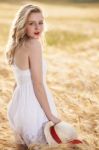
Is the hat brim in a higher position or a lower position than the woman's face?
lower

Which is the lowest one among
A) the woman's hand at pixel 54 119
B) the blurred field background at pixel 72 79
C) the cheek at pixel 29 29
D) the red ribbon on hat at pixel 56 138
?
the blurred field background at pixel 72 79

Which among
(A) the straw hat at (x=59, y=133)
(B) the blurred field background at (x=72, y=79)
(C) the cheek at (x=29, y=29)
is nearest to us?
(A) the straw hat at (x=59, y=133)

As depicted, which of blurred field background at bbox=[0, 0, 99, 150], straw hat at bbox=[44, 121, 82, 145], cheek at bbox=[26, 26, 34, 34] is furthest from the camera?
blurred field background at bbox=[0, 0, 99, 150]

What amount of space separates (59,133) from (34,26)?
1.00m

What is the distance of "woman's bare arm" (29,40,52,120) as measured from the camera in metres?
5.63

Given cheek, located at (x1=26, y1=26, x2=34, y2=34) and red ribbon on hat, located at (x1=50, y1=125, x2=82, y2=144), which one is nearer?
red ribbon on hat, located at (x1=50, y1=125, x2=82, y2=144)

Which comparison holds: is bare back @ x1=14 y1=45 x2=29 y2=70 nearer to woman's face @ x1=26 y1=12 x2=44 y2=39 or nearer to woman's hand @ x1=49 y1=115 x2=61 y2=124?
woman's face @ x1=26 y1=12 x2=44 y2=39

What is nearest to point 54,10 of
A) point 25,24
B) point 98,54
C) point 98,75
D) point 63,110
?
point 98,54

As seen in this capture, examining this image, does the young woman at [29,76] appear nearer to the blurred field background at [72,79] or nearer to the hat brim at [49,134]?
the hat brim at [49,134]

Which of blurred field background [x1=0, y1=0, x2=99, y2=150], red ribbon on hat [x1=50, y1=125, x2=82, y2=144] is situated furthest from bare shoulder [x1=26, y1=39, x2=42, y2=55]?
red ribbon on hat [x1=50, y1=125, x2=82, y2=144]

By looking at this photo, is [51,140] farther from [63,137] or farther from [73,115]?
[73,115]

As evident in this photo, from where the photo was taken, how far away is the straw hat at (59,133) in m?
5.63

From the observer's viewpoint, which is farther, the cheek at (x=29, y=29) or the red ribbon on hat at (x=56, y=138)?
the cheek at (x=29, y=29)

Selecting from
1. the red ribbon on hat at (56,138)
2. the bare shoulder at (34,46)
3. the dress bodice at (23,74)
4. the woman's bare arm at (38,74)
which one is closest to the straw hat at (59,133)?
the red ribbon on hat at (56,138)
